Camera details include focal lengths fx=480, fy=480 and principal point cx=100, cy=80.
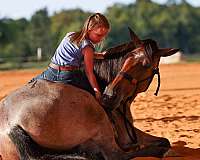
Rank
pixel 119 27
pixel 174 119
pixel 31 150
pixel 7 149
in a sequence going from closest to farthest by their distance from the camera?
pixel 31 150 < pixel 7 149 < pixel 174 119 < pixel 119 27

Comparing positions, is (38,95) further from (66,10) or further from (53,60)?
(66,10)

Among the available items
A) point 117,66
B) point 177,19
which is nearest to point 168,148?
point 117,66

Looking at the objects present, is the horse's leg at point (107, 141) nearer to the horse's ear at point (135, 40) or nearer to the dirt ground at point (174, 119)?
the horse's ear at point (135, 40)

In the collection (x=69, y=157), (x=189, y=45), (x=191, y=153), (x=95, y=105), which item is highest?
(x=95, y=105)

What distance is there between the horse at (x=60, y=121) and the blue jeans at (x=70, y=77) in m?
0.08

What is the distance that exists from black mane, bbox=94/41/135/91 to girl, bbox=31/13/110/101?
0.83 feet

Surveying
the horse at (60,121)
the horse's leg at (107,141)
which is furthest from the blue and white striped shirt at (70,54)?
the horse's leg at (107,141)

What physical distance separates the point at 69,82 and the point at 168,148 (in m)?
1.55

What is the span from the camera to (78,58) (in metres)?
4.77

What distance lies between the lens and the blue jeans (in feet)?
15.4

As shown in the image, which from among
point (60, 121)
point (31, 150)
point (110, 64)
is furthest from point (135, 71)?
point (31, 150)

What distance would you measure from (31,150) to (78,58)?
1.04 metres

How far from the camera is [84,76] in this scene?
484 centimetres

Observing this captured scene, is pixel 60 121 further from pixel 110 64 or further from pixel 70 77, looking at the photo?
pixel 110 64
